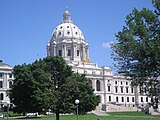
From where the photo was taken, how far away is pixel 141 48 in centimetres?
2305

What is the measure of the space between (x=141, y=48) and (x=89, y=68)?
10954 cm

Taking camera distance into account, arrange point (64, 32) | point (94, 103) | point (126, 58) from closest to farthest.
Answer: point (126, 58)
point (94, 103)
point (64, 32)

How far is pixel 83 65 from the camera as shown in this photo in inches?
5221

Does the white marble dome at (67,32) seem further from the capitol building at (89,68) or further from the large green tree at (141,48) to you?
the large green tree at (141,48)

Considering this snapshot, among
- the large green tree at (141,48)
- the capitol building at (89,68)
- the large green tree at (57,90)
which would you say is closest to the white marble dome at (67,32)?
the capitol building at (89,68)

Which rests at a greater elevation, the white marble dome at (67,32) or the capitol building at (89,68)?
the white marble dome at (67,32)

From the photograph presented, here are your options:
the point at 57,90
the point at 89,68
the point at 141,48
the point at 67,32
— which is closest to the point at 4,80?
the point at 89,68

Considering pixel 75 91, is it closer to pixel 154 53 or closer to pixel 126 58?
pixel 126 58

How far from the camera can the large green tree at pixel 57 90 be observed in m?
39.8

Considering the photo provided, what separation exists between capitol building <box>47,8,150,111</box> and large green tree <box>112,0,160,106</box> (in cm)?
10223

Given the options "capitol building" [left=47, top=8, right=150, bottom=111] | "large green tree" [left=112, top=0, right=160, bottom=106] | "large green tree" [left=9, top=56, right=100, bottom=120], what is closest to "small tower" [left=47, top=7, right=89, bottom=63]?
"capitol building" [left=47, top=8, right=150, bottom=111]

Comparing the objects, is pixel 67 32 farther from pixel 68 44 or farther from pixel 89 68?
pixel 89 68

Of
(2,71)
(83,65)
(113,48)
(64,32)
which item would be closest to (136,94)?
(83,65)

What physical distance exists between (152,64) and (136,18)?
3795mm
